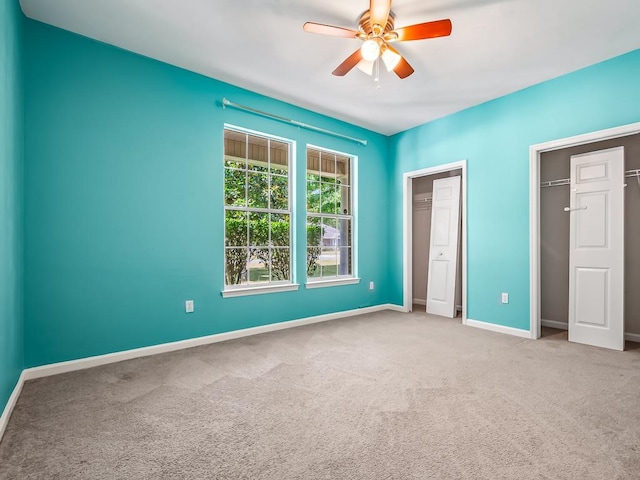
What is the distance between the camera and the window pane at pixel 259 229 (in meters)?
3.93

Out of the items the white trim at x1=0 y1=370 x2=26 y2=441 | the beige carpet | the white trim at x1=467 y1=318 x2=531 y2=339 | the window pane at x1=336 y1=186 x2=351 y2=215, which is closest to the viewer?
the beige carpet

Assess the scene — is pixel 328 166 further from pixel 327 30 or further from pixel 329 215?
pixel 327 30

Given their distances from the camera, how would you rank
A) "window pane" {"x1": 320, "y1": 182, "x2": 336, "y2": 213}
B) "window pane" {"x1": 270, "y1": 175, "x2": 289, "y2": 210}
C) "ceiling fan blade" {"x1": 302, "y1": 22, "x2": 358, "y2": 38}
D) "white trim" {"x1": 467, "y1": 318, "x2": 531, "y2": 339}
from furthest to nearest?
"window pane" {"x1": 320, "y1": 182, "x2": 336, "y2": 213} < "window pane" {"x1": 270, "y1": 175, "x2": 289, "y2": 210} < "white trim" {"x1": 467, "y1": 318, "x2": 531, "y2": 339} < "ceiling fan blade" {"x1": 302, "y1": 22, "x2": 358, "y2": 38}

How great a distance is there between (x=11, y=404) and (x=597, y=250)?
502cm

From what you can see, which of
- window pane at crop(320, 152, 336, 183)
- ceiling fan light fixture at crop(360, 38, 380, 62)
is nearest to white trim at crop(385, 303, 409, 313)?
window pane at crop(320, 152, 336, 183)

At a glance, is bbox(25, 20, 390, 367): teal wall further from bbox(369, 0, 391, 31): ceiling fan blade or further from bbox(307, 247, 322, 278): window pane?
bbox(369, 0, 391, 31): ceiling fan blade

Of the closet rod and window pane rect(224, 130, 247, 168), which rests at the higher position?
window pane rect(224, 130, 247, 168)

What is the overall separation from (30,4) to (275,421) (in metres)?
3.38

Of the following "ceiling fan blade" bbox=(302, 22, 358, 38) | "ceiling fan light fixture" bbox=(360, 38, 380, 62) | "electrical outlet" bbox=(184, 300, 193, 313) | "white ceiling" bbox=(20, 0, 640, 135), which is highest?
"white ceiling" bbox=(20, 0, 640, 135)

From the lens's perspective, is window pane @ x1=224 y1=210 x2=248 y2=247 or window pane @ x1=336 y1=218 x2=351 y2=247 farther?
window pane @ x1=336 y1=218 x2=351 y2=247

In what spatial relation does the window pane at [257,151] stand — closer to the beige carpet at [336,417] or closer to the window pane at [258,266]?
the window pane at [258,266]

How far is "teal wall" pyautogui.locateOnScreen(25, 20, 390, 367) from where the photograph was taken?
8.70ft

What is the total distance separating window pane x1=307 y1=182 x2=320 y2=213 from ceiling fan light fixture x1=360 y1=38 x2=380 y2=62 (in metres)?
2.09

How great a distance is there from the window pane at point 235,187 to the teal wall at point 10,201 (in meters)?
1.74
